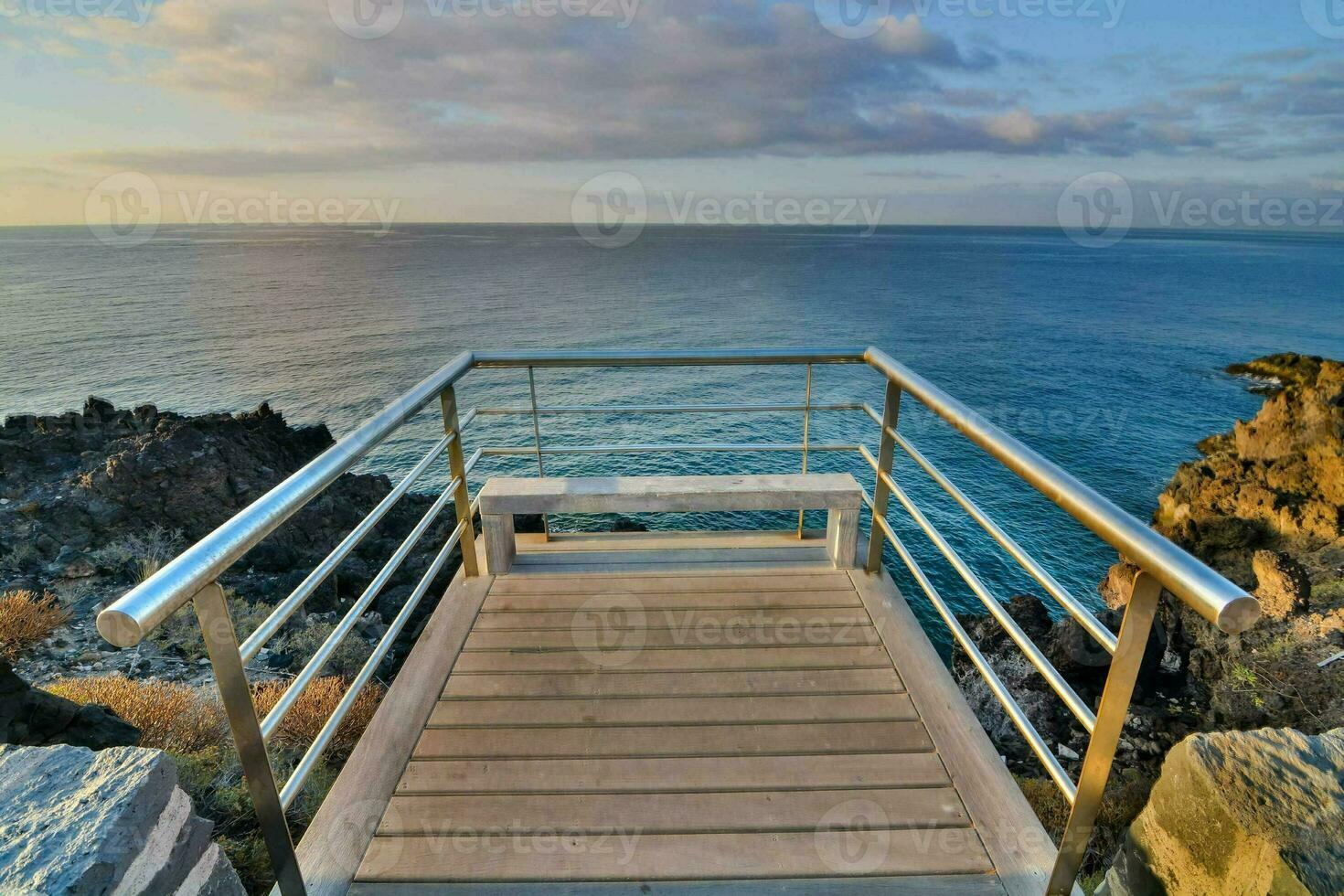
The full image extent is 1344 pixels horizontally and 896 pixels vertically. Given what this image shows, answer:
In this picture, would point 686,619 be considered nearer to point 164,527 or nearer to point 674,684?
point 674,684

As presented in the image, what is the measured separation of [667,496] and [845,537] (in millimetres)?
971

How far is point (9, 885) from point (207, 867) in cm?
39

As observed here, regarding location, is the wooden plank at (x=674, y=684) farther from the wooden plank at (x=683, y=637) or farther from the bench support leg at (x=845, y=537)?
the bench support leg at (x=845, y=537)

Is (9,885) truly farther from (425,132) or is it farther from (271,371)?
(425,132)

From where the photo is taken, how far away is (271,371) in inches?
1061

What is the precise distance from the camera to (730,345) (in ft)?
107

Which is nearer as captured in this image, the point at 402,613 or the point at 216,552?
the point at 216,552

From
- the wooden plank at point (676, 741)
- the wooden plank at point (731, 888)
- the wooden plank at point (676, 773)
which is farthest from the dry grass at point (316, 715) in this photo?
the wooden plank at point (731, 888)

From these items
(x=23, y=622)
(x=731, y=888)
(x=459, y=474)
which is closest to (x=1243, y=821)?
(x=731, y=888)

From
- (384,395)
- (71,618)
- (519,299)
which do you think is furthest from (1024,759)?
(519,299)

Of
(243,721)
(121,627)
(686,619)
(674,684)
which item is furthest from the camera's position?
(686,619)

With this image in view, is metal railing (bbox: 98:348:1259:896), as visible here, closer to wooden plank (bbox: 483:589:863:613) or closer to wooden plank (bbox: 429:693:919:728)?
wooden plank (bbox: 429:693:919:728)

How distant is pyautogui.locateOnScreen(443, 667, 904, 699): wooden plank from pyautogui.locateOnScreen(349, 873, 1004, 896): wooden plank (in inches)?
28.7

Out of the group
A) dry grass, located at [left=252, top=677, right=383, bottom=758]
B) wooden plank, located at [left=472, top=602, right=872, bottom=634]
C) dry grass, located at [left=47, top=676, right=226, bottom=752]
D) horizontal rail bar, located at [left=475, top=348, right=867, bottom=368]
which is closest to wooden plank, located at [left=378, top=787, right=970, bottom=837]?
wooden plank, located at [left=472, top=602, right=872, bottom=634]
